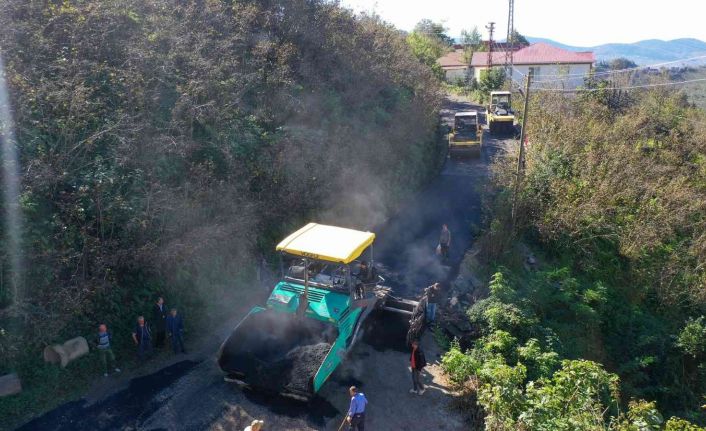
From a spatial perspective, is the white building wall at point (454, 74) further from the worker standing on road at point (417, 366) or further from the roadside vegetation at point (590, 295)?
the worker standing on road at point (417, 366)

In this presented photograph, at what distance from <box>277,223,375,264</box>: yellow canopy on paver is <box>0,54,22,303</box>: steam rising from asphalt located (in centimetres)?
483

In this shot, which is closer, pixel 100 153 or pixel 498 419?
pixel 498 419

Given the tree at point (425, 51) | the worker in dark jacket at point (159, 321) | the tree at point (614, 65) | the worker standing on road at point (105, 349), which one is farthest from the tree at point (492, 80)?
the worker standing on road at point (105, 349)

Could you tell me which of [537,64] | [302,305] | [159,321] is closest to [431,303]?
[302,305]

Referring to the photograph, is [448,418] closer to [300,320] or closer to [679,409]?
[300,320]

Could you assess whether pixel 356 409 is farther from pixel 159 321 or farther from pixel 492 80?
pixel 492 80

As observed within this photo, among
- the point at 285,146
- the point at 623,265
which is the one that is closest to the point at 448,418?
the point at 285,146

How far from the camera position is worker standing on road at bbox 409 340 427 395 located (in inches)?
372

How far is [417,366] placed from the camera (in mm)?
9461

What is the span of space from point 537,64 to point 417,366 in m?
53.2

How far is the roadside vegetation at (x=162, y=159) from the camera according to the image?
31.4 feet

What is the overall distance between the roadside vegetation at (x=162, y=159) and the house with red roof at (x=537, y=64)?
113 feet

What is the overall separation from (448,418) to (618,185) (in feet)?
48.0

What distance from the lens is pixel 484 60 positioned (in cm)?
6044
